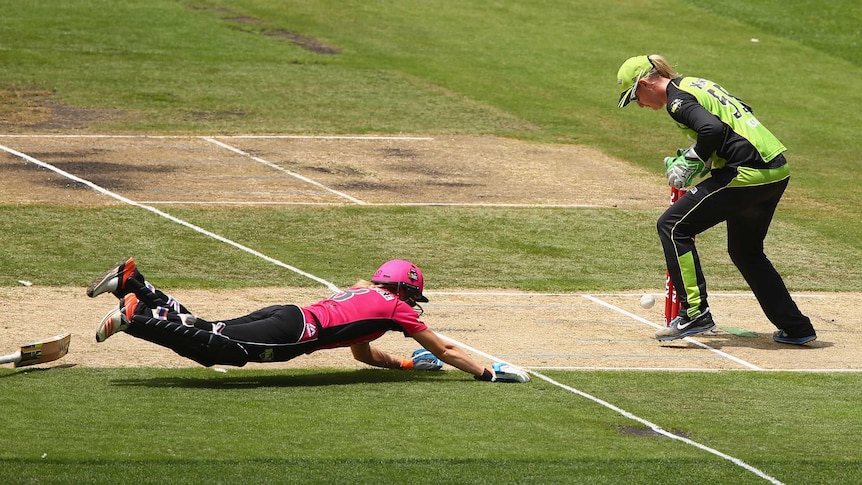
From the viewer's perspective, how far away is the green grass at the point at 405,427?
24.7 ft

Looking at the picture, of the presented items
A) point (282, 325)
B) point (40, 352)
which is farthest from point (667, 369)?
point (40, 352)

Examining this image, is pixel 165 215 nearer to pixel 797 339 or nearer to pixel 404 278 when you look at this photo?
pixel 404 278

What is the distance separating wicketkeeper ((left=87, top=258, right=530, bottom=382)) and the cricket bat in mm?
539

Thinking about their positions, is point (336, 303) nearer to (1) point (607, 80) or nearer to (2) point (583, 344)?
(2) point (583, 344)

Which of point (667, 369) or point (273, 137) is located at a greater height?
point (667, 369)

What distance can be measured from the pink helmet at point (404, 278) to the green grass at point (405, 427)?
0.67 meters

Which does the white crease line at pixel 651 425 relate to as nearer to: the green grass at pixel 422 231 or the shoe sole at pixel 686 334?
the green grass at pixel 422 231

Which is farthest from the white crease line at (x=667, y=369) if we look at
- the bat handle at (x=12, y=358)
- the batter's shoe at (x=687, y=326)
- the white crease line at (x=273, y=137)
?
the white crease line at (x=273, y=137)

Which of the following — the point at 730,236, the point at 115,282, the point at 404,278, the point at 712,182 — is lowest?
the point at 115,282

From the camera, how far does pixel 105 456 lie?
24.8 ft

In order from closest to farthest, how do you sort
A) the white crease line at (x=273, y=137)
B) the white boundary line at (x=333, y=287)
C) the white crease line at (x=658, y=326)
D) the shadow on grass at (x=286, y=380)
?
the white boundary line at (x=333, y=287)
the shadow on grass at (x=286, y=380)
the white crease line at (x=658, y=326)
the white crease line at (x=273, y=137)

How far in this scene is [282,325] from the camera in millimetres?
9758

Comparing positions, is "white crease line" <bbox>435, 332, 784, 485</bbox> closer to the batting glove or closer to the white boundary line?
the white boundary line

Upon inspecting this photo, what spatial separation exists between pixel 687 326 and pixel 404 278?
2.88 m
